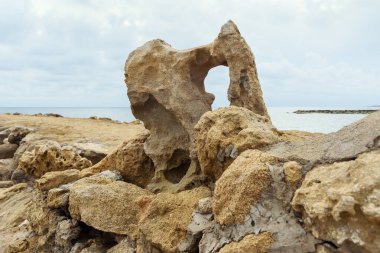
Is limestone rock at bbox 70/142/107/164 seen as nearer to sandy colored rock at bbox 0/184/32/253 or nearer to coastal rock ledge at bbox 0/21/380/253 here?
coastal rock ledge at bbox 0/21/380/253

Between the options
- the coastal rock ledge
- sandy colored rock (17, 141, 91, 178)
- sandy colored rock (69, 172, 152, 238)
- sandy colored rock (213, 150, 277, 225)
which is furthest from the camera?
sandy colored rock (17, 141, 91, 178)

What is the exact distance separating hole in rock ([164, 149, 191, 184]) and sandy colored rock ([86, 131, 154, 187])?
0.56m

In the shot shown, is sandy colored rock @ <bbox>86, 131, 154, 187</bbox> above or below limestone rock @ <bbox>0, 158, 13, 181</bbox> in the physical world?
above

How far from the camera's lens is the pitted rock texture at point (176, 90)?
9.33 metres

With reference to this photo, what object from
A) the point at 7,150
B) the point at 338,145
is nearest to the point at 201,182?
the point at 338,145

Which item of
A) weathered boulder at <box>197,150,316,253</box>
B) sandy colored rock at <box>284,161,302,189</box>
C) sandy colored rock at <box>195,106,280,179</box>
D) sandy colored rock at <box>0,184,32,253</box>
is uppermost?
sandy colored rock at <box>195,106,280,179</box>

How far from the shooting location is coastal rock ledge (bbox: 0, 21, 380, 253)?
4.68 metres

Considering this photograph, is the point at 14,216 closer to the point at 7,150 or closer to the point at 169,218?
the point at 169,218

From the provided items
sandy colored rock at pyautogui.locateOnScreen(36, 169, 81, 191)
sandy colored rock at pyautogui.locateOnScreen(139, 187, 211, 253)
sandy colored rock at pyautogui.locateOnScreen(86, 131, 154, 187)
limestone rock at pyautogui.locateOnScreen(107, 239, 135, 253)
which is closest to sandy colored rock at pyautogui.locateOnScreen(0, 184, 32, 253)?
sandy colored rock at pyautogui.locateOnScreen(36, 169, 81, 191)

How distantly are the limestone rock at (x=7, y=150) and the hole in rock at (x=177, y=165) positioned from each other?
1247 cm

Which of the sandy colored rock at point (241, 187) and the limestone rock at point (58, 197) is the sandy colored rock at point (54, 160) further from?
the sandy colored rock at point (241, 187)

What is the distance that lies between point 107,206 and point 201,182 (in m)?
1.99

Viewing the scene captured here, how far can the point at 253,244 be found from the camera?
202 inches

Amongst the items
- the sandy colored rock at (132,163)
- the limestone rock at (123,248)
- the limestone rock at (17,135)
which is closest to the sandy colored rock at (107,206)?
the limestone rock at (123,248)
